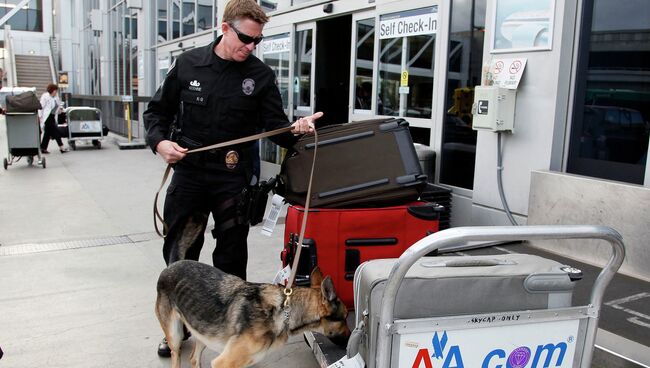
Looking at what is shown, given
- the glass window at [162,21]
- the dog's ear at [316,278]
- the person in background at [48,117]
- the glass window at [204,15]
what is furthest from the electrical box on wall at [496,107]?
the glass window at [162,21]

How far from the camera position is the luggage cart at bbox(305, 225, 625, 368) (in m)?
1.85

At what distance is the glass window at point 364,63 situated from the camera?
6.87 m

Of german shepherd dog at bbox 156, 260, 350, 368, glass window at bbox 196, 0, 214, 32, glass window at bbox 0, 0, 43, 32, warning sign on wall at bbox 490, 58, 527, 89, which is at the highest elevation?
glass window at bbox 0, 0, 43, 32

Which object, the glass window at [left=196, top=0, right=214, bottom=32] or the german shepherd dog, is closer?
the german shepherd dog

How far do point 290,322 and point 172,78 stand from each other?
5.31 ft

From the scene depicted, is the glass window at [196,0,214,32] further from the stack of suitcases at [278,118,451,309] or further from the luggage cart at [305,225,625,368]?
the luggage cart at [305,225,625,368]

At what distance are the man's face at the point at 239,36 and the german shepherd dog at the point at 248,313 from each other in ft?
4.07

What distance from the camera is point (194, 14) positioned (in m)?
13.4

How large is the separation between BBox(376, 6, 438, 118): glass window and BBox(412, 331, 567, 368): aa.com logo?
420cm

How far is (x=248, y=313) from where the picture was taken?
8.36ft

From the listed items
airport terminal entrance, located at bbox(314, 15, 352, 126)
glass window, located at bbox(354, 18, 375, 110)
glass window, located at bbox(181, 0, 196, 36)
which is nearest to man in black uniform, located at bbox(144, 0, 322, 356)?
glass window, located at bbox(354, 18, 375, 110)

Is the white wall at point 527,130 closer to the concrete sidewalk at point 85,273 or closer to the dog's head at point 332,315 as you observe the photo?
the concrete sidewalk at point 85,273

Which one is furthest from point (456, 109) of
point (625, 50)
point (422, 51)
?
point (625, 50)

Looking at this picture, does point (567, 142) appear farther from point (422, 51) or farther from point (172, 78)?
point (172, 78)
